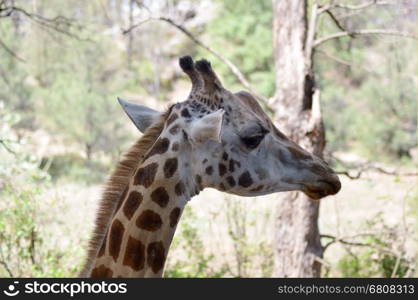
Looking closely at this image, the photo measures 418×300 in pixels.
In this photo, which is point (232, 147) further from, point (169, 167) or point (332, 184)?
point (332, 184)

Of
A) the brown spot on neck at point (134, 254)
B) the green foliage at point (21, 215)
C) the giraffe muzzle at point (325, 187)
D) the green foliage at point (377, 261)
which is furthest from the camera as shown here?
the green foliage at point (377, 261)

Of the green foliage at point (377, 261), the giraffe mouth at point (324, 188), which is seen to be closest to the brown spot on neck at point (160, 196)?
the giraffe mouth at point (324, 188)

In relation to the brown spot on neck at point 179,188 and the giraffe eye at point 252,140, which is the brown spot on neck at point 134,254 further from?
the giraffe eye at point 252,140

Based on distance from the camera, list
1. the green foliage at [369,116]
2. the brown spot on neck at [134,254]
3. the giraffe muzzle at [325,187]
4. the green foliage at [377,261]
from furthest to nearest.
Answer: the green foliage at [369,116] < the green foliage at [377,261] < the giraffe muzzle at [325,187] < the brown spot on neck at [134,254]

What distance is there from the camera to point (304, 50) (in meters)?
4.56

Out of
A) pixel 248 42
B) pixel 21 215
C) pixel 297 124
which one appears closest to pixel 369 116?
pixel 248 42

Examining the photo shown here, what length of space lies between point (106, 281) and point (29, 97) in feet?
57.4

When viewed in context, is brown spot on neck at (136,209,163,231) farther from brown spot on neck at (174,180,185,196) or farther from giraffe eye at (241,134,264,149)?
giraffe eye at (241,134,264,149)

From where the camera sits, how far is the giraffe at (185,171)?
2195 millimetres

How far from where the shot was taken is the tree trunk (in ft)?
14.5

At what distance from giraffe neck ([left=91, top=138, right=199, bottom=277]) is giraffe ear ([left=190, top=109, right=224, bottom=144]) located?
4.8 inches

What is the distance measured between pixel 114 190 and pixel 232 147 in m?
0.55

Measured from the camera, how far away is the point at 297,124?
441 centimetres

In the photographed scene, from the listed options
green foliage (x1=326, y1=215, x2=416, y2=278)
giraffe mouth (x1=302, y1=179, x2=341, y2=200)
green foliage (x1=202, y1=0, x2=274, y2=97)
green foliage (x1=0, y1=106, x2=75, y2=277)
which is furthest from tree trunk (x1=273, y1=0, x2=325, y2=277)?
green foliage (x1=202, y1=0, x2=274, y2=97)
